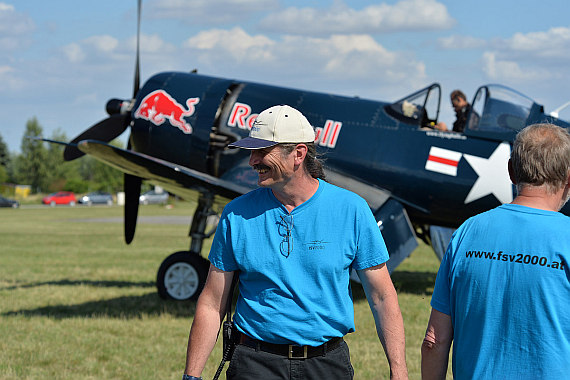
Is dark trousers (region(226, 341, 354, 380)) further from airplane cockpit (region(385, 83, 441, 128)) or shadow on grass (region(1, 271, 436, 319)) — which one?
airplane cockpit (region(385, 83, 441, 128))

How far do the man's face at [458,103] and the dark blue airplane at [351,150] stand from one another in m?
0.23

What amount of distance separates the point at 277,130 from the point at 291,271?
0.60 meters

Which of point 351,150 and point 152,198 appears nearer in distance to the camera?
point 351,150

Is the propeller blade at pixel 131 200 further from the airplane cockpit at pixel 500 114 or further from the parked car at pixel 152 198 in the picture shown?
the parked car at pixel 152 198

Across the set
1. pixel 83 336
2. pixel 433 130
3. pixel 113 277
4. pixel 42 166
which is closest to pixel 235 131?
pixel 433 130

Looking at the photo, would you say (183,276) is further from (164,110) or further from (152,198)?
(152,198)

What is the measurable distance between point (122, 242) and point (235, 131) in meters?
13.0

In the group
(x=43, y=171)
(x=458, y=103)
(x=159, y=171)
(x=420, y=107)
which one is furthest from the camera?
(x=43, y=171)

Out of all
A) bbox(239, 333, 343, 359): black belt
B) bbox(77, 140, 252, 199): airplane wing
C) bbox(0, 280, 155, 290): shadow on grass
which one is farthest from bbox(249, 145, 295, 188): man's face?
bbox(0, 280, 155, 290): shadow on grass

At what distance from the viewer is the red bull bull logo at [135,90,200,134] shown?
9.38 metres

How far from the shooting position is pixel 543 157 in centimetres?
218

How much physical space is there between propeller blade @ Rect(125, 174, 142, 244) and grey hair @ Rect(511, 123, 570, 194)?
8.41 metres

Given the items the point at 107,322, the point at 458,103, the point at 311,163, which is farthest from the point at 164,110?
the point at 311,163

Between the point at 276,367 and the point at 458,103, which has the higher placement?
the point at 458,103
